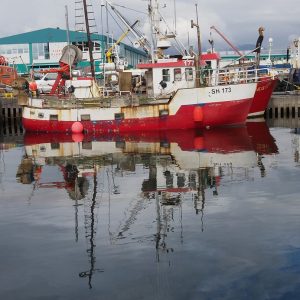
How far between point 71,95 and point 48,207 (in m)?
23.0

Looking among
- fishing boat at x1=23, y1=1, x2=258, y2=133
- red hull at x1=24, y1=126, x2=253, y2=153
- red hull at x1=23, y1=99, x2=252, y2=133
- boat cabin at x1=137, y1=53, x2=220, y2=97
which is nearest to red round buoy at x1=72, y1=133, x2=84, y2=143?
red hull at x1=24, y1=126, x2=253, y2=153

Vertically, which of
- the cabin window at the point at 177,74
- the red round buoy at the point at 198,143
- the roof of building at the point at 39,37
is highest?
the roof of building at the point at 39,37

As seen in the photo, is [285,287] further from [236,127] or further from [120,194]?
[236,127]

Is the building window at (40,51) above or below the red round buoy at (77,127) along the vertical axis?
above

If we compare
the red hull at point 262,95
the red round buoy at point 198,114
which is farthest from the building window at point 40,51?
the red round buoy at point 198,114

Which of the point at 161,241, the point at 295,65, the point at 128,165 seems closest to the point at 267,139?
the point at 128,165

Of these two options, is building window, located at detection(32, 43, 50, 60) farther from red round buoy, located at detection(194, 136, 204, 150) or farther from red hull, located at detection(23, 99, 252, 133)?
red round buoy, located at detection(194, 136, 204, 150)

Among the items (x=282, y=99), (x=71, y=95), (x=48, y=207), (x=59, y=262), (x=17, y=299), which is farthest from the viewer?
→ (x=282, y=99)

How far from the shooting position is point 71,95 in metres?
37.2

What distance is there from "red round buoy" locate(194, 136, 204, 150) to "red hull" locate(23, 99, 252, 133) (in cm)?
299

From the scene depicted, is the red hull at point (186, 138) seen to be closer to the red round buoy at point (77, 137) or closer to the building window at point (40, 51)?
the red round buoy at point (77, 137)

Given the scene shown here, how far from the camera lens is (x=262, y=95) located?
40.2 metres

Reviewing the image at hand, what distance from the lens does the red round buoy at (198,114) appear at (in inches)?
1341

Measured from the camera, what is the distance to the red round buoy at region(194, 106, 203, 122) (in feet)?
112
